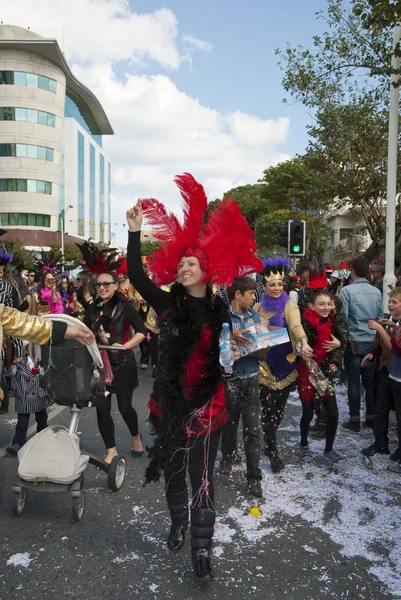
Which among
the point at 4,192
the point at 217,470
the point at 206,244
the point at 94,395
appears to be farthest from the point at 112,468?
the point at 4,192

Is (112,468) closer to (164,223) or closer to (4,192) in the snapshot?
(164,223)

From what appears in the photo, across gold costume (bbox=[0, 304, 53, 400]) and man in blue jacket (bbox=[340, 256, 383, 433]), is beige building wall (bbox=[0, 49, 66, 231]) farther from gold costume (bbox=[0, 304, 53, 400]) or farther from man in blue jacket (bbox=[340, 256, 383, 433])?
gold costume (bbox=[0, 304, 53, 400])

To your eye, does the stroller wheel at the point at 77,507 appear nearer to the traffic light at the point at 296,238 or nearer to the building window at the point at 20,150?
the traffic light at the point at 296,238

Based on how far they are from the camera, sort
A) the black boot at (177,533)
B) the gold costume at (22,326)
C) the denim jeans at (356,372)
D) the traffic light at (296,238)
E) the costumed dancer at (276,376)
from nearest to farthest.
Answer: the gold costume at (22,326)
the black boot at (177,533)
the costumed dancer at (276,376)
the denim jeans at (356,372)
the traffic light at (296,238)

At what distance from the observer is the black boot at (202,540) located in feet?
9.65

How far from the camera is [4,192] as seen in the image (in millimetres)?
54500

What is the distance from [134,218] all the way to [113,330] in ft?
6.10

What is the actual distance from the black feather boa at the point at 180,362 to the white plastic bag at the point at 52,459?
837 millimetres

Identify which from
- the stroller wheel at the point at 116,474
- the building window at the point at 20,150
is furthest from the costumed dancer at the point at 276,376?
the building window at the point at 20,150

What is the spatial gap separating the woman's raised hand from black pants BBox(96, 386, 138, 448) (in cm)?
196

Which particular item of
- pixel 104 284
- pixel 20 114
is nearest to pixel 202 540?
pixel 104 284

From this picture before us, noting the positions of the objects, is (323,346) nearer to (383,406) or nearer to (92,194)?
(383,406)

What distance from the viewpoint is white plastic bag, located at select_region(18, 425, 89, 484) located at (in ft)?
11.8

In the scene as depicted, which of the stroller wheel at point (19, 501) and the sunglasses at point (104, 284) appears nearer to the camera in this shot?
the stroller wheel at point (19, 501)
